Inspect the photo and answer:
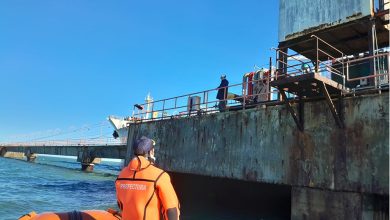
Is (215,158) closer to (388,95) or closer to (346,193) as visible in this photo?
(346,193)

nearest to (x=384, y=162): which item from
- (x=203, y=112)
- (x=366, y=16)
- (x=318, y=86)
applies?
(x=318, y=86)

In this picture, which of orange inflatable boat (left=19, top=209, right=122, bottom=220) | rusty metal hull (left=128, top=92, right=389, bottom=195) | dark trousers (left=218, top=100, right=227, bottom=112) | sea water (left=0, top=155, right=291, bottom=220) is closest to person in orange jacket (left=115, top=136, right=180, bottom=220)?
orange inflatable boat (left=19, top=209, right=122, bottom=220)

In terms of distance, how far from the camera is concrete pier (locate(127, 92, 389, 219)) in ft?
29.2

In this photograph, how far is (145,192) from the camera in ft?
12.3

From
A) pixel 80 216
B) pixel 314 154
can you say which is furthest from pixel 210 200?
pixel 80 216

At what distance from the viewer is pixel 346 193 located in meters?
9.21

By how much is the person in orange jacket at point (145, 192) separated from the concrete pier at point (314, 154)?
6803mm

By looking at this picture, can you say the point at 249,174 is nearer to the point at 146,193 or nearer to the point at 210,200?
the point at 210,200

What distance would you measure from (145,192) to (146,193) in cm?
1

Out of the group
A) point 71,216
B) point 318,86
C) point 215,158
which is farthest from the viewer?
point 215,158

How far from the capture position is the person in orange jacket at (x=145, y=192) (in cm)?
367

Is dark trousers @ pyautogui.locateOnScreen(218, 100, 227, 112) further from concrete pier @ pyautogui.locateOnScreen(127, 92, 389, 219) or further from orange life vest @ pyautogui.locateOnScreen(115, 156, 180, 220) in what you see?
orange life vest @ pyautogui.locateOnScreen(115, 156, 180, 220)

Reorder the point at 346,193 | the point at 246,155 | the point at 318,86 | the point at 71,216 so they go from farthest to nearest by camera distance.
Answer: the point at 246,155, the point at 318,86, the point at 346,193, the point at 71,216

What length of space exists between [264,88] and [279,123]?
4.30 metres
